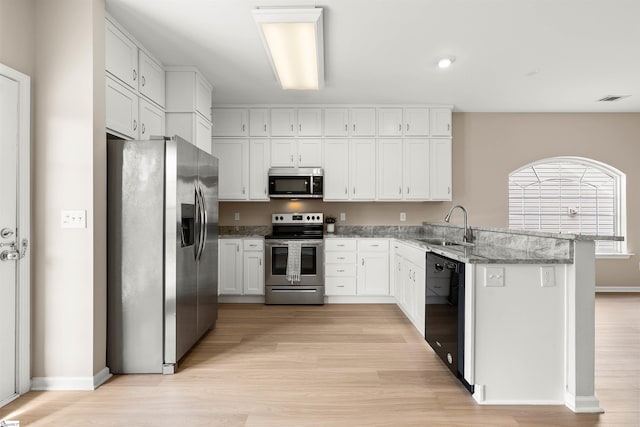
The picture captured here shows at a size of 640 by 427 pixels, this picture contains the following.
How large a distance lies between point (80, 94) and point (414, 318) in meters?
3.43

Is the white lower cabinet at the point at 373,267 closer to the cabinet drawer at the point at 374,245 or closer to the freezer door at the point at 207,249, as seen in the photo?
the cabinet drawer at the point at 374,245

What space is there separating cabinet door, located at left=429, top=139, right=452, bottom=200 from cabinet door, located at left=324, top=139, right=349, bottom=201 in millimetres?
1182

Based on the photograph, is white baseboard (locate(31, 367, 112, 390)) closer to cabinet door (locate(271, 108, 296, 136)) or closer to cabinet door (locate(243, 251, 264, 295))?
cabinet door (locate(243, 251, 264, 295))

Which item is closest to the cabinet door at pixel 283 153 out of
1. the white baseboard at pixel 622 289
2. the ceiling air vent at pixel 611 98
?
the ceiling air vent at pixel 611 98

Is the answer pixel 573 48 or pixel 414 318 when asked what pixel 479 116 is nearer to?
pixel 573 48

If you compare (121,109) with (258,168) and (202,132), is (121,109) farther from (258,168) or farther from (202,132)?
(258,168)

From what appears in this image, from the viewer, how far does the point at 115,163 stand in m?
2.73

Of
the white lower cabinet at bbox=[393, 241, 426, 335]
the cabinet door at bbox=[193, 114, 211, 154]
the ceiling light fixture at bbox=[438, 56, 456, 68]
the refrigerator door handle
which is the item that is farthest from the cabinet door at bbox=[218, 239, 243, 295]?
the ceiling light fixture at bbox=[438, 56, 456, 68]

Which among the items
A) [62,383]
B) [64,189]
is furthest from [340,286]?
[64,189]

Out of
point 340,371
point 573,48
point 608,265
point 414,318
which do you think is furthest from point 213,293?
point 608,265

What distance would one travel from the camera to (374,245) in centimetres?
491

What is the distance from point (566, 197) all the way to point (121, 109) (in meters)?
6.06

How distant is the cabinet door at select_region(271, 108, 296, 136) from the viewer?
513 cm

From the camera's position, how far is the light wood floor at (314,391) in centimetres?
215
